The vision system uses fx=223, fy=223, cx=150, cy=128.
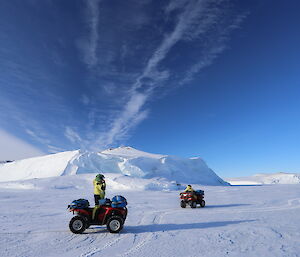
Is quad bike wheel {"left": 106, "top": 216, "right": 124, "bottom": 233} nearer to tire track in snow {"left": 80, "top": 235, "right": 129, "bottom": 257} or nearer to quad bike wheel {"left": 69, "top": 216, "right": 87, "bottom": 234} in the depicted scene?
tire track in snow {"left": 80, "top": 235, "right": 129, "bottom": 257}

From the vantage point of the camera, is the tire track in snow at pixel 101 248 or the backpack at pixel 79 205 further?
the backpack at pixel 79 205

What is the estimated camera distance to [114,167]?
39.9 meters

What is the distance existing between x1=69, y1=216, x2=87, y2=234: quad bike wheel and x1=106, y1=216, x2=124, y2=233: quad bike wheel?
66 centimetres

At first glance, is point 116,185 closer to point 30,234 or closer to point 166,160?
point 166,160

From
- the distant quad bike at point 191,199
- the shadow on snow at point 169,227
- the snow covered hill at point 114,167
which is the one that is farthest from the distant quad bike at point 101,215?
the snow covered hill at point 114,167

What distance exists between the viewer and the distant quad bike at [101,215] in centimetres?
613

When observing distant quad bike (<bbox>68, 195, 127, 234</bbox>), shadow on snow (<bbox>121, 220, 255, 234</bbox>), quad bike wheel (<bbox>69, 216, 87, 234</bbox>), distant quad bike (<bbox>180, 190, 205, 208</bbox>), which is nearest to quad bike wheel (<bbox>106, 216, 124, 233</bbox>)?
distant quad bike (<bbox>68, 195, 127, 234</bbox>)

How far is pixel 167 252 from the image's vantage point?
15.1 feet

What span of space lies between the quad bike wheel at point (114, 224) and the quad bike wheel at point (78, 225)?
656 millimetres

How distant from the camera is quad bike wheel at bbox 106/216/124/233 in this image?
20.1 ft

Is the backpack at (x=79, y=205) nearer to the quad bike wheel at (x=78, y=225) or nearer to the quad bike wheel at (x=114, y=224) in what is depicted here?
the quad bike wheel at (x=78, y=225)

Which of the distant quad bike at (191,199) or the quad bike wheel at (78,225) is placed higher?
the distant quad bike at (191,199)

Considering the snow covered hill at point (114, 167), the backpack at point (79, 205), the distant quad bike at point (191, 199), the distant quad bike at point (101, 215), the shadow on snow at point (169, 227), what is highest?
the snow covered hill at point (114, 167)

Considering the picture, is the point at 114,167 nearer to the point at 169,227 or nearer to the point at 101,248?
the point at 169,227
